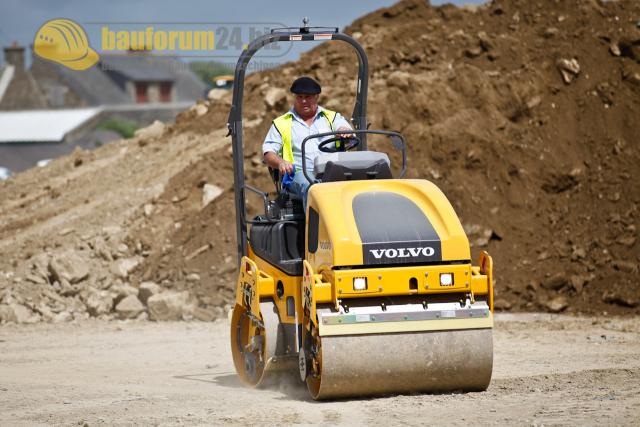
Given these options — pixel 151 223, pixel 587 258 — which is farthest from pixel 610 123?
pixel 151 223

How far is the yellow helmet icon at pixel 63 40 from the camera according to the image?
65.0 ft

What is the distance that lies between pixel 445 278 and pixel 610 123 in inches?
398

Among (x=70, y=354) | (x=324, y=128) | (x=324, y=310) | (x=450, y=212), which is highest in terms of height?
(x=324, y=128)

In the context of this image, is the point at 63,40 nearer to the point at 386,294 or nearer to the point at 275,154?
the point at 275,154

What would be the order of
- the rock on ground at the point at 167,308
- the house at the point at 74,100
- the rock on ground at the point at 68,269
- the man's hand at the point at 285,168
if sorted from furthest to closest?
the house at the point at 74,100 < the rock on ground at the point at 68,269 < the rock on ground at the point at 167,308 < the man's hand at the point at 285,168

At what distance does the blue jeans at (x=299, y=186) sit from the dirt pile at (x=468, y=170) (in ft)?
21.5

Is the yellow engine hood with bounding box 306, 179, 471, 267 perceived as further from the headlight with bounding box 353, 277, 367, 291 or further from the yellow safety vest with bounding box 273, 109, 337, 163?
the yellow safety vest with bounding box 273, 109, 337, 163

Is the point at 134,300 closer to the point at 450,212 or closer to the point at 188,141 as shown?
the point at 188,141

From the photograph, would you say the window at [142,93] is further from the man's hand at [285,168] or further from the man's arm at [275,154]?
the man's hand at [285,168]

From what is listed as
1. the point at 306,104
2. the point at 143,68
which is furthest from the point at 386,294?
the point at 143,68

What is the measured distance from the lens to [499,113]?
18109 mm

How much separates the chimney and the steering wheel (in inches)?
2391

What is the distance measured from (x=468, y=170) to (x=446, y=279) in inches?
355

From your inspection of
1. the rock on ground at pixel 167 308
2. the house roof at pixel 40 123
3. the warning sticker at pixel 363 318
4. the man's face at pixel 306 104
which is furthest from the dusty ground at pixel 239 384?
the house roof at pixel 40 123
